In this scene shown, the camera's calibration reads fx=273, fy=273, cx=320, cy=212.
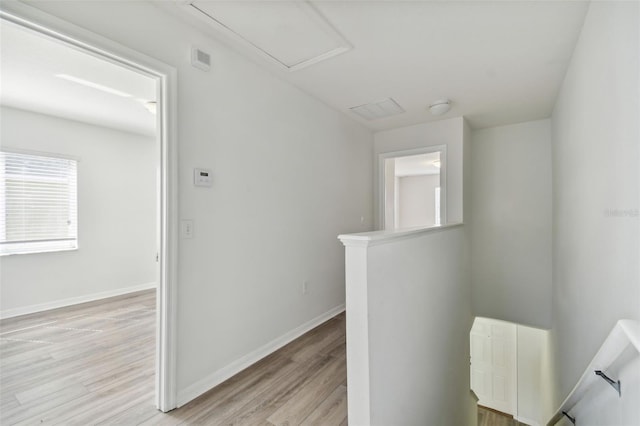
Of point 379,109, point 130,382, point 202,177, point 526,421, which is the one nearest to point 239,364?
point 130,382

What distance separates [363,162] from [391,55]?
1.98 m

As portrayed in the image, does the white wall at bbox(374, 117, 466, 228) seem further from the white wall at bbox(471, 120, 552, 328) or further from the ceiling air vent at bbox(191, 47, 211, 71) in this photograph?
the ceiling air vent at bbox(191, 47, 211, 71)

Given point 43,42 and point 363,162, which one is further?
point 363,162

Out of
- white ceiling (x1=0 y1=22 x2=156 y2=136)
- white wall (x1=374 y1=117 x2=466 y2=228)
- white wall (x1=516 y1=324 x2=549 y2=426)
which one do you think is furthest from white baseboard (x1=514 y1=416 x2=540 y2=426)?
white ceiling (x1=0 y1=22 x2=156 y2=136)

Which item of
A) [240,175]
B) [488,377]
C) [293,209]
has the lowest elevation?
[488,377]

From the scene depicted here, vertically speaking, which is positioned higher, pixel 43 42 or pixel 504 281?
pixel 43 42

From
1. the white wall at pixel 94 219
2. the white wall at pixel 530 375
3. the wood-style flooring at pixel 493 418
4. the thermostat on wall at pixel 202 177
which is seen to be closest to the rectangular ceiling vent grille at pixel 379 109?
the thermostat on wall at pixel 202 177

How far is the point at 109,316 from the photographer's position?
3439 mm

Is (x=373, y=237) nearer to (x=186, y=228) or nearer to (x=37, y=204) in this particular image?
(x=186, y=228)

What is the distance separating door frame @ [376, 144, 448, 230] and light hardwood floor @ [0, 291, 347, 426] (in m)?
1.98

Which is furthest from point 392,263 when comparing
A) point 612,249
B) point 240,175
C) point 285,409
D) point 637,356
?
point 240,175

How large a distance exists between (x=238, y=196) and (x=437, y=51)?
79.0 inches

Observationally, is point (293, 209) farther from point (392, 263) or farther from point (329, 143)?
point (392, 263)

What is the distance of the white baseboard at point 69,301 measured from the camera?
133 inches
